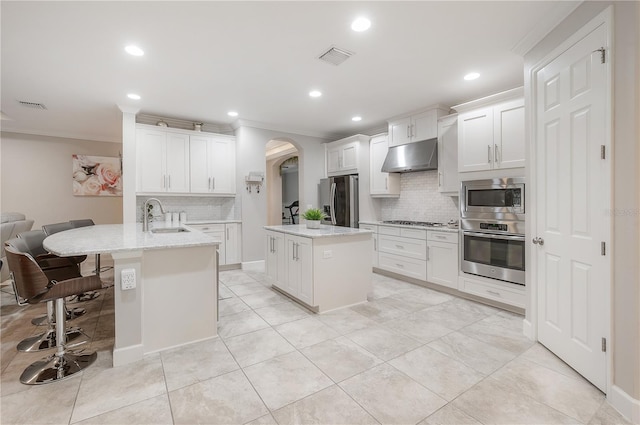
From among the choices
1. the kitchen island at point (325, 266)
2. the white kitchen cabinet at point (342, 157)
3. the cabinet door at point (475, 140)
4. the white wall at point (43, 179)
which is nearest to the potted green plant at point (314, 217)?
the kitchen island at point (325, 266)

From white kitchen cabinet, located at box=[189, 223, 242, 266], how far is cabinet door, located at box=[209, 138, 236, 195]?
26.2 inches

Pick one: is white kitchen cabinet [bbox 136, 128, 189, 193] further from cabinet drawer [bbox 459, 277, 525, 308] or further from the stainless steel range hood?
cabinet drawer [bbox 459, 277, 525, 308]

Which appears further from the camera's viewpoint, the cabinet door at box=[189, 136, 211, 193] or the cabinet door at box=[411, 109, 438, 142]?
the cabinet door at box=[189, 136, 211, 193]

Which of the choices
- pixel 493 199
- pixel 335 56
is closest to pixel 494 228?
pixel 493 199

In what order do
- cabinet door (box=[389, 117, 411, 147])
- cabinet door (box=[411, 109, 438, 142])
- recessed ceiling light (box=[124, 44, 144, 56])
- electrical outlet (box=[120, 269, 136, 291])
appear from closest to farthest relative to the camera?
electrical outlet (box=[120, 269, 136, 291])
recessed ceiling light (box=[124, 44, 144, 56])
cabinet door (box=[411, 109, 438, 142])
cabinet door (box=[389, 117, 411, 147])

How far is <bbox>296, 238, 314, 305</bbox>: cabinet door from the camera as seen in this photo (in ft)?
10.6

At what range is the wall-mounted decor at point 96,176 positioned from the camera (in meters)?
6.35

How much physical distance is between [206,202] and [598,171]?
5.57 metres

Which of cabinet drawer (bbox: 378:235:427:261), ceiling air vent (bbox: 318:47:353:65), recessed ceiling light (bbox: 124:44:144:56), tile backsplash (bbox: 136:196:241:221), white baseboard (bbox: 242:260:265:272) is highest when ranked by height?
ceiling air vent (bbox: 318:47:353:65)

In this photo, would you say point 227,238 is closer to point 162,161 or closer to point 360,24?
point 162,161

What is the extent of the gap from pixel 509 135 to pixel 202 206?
5.08 meters

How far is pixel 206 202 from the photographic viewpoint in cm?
575

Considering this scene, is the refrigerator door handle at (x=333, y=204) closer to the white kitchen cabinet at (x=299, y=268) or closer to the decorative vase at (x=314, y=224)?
the decorative vase at (x=314, y=224)

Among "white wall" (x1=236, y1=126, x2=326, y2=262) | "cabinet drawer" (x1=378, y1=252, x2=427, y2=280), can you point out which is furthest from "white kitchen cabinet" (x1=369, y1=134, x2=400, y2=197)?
"white wall" (x1=236, y1=126, x2=326, y2=262)
